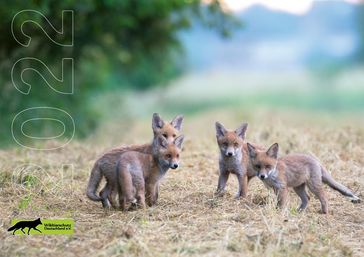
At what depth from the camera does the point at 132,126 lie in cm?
2452

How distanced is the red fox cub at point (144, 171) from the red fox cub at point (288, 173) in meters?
1.00

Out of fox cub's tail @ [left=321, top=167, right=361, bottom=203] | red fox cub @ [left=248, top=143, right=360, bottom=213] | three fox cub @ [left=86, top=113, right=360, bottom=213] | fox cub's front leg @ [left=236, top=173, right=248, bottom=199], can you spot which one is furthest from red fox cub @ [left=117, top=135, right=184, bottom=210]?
fox cub's tail @ [left=321, top=167, right=361, bottom=203]

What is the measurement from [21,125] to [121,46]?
5408 millimetres

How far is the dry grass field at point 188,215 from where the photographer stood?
7.24m

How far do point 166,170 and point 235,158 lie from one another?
91cm

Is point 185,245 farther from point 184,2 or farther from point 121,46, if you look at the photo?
point 121,46

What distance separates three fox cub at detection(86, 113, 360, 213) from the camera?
8.65m

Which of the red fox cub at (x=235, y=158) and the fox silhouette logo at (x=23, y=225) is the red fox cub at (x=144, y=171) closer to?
the red fox cub at (x=235, y=158)

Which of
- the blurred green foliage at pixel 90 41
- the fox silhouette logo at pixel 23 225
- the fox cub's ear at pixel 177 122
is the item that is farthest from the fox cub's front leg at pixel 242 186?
the blurred green foliage at pixel 90 41

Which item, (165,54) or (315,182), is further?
(165,54)

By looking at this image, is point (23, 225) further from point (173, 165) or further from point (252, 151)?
point (252, 151)

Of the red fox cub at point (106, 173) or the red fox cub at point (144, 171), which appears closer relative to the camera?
the red fox cub at point (144, 171)

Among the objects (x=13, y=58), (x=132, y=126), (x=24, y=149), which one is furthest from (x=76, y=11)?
(x=24, y=149)

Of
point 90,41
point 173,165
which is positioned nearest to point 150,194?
point 173,165
